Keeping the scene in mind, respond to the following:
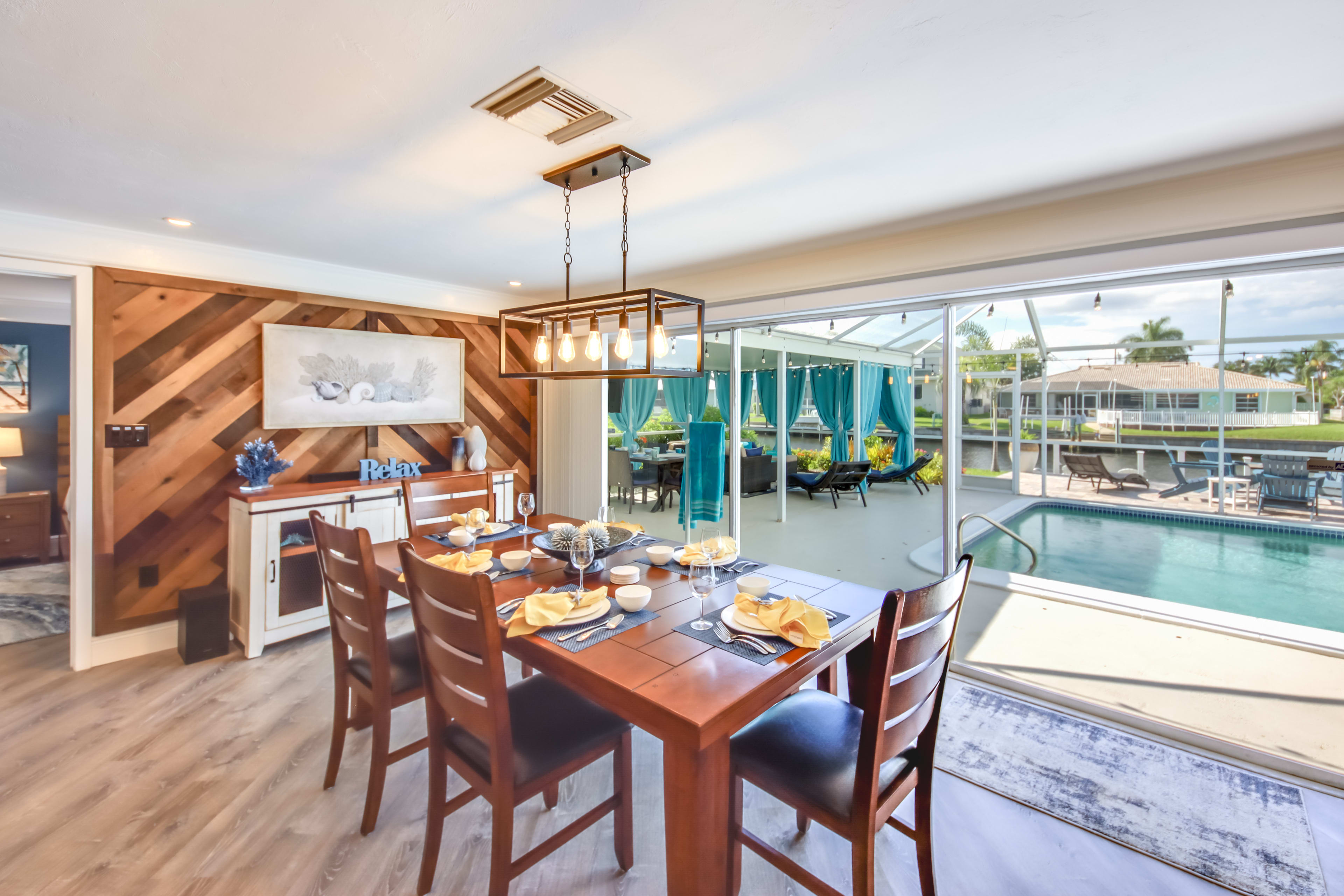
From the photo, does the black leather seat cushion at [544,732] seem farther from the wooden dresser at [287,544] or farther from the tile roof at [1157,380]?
the tile roof at [1157,380]

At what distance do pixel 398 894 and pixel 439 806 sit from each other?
32 centimetres

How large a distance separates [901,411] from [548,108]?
5319mm

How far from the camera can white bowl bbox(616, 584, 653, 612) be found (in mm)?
1796

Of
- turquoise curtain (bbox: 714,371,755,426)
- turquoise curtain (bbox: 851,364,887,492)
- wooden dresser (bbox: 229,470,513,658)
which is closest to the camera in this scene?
wooden dresser (bbox: 229,470,513,658)

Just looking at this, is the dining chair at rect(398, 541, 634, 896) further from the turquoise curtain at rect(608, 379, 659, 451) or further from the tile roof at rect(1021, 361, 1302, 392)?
the turquoise curtain at rect(608, 379, 659, 451)

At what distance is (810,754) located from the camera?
1544 mm

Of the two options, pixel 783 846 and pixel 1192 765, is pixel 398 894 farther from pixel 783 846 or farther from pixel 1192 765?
pixel 1192 765

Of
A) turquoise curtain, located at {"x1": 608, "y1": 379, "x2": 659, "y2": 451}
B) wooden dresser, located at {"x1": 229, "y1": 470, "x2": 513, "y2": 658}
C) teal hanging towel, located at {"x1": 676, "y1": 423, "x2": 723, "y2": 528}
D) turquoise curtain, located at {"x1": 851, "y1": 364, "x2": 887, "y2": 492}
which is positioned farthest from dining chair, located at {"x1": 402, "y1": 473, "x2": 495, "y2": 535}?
turquoise curtain, located at {"x1": 851, "y1": 364, "x2": 887, "y2": 492}

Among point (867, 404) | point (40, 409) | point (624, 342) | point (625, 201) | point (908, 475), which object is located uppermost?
point (625, 201)

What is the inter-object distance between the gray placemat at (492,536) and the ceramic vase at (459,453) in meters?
1.74

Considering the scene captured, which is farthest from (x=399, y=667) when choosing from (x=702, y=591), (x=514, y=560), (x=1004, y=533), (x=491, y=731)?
(x=1004, y=533)

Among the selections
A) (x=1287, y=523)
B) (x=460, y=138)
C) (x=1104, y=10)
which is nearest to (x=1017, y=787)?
(x=1287, y=523)

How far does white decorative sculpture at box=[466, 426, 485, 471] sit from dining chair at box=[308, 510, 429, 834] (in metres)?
2.29

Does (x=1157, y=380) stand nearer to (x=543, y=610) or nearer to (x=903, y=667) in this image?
(x=903, y=667)
